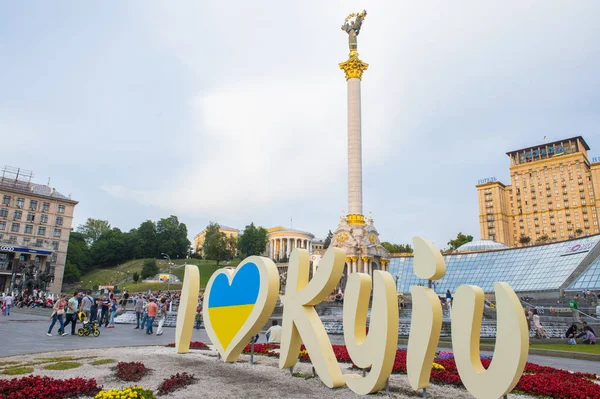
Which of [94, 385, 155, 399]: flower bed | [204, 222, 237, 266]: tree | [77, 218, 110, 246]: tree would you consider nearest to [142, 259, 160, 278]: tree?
[204, 222, 237, 266]: tree

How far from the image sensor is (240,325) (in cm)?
1188

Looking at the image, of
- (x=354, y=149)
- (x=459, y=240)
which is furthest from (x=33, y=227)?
(x=459, y=240)

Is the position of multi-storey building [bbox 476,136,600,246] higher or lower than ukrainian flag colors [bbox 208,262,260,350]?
higher

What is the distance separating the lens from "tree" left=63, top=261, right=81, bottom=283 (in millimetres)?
91625

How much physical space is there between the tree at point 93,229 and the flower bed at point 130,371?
128m

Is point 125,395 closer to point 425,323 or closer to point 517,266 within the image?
point 425,323

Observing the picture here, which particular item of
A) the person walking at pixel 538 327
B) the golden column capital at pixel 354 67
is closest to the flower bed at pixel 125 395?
the person walking at pixel 538 327

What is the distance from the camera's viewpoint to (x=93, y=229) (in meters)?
129

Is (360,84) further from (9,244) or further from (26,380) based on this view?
(9,244)

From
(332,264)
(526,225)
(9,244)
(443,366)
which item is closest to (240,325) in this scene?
(332,264)

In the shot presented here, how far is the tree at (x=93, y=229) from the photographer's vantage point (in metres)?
127

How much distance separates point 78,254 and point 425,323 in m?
112

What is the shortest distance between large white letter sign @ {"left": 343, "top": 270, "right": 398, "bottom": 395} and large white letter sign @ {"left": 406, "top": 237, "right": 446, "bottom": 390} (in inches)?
15.4

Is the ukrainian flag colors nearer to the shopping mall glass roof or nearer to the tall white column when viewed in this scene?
the tall white column
